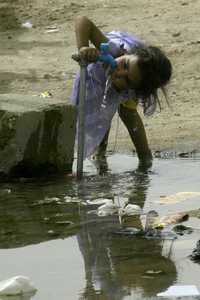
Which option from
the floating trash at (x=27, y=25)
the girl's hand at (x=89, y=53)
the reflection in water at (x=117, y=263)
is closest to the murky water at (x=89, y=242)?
the reflection in water at (x=117, y=263)

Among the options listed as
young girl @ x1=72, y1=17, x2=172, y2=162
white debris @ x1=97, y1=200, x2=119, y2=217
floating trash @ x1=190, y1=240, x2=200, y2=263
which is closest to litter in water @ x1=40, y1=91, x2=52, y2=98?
young girl @ x1=72, y1=17, x2=172, y2=162

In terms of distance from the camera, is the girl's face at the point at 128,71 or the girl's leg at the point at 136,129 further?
the girl's leg at the point at 136,129

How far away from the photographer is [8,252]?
431 cm

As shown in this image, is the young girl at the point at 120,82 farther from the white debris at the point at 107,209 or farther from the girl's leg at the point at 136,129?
the white debris at the point at 107,209

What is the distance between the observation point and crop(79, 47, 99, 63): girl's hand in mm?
5941

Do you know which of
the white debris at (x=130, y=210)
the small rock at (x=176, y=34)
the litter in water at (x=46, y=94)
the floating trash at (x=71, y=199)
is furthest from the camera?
the small rock at (x=176, y=34)

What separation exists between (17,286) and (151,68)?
2788mm

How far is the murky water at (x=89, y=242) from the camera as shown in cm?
376

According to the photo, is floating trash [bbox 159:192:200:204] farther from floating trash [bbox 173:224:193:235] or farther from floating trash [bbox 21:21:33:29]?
floating trash [bbox 21:21:33:29]

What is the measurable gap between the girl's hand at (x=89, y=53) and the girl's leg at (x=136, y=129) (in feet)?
2.84

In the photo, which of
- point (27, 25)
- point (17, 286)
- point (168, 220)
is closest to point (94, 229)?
point (168, 220)

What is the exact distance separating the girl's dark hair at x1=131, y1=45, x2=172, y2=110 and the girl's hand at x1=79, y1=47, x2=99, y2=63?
1.05ft

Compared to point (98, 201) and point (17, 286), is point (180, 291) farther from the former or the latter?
point (98, 201)


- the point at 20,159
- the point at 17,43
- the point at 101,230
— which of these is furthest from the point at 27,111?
the point at 17,43
